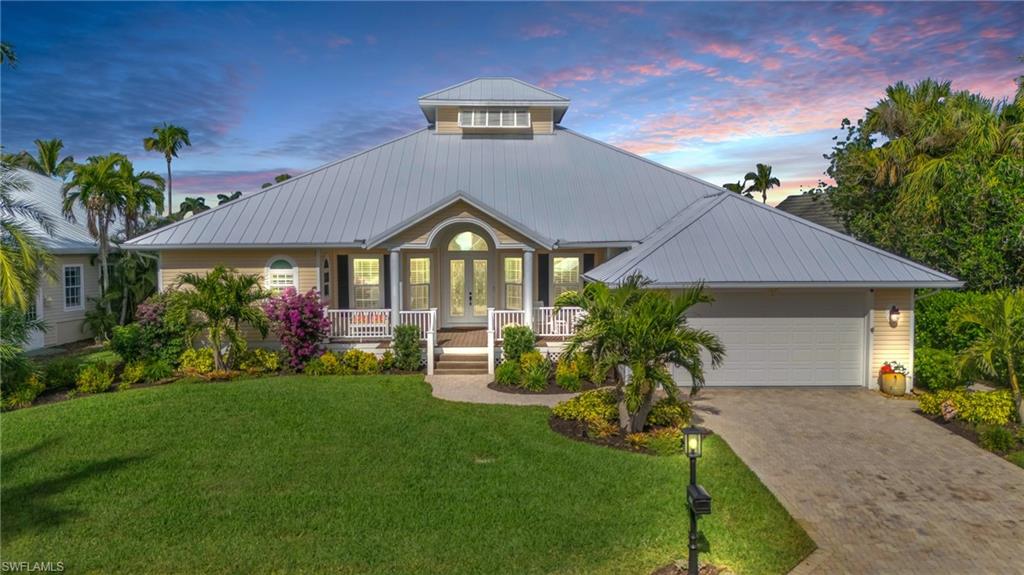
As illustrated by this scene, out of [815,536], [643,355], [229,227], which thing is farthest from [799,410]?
[229,227]

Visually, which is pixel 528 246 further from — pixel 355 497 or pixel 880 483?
pixel 880 483

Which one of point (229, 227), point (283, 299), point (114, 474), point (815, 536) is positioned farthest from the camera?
point (229, 227)

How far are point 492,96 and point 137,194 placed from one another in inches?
516

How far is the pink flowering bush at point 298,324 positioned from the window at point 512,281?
5663 mm

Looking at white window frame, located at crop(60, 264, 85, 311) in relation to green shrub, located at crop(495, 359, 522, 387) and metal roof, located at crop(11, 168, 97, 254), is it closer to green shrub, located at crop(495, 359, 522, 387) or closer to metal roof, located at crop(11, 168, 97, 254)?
metal roof, located at crop(11, 168, 97, 254)

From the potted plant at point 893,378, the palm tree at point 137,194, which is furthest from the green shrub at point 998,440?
the palm tree at point 137,194

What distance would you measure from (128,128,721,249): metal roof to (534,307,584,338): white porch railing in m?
2.13

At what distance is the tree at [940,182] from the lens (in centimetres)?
1616

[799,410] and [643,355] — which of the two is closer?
Result: [643,355]

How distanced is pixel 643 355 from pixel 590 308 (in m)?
1.28

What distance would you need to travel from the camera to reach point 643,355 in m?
10.2

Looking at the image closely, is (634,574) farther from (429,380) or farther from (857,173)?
(857,173)

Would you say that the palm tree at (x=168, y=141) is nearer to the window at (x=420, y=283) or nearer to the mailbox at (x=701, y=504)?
the window at (x=420, y=283)

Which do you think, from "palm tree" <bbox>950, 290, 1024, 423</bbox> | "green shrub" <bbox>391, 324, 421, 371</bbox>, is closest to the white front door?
"green shrub" <bbox>391, 324, 421, 371</bbox>
